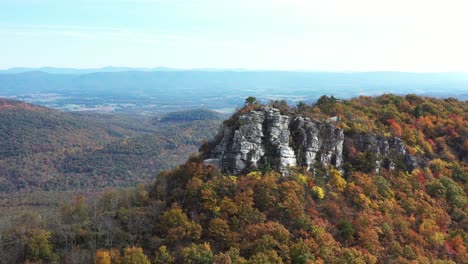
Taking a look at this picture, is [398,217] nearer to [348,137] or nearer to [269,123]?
[348,137]

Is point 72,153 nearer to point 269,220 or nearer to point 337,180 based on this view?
point 337,180

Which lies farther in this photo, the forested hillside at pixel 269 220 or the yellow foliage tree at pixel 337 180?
the yellow foliage tree at pixel 337 180

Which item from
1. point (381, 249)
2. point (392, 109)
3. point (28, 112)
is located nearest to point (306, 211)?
point (381, 249)

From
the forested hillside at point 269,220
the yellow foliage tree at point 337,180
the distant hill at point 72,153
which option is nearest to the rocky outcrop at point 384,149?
the forested hillside at point 269,220

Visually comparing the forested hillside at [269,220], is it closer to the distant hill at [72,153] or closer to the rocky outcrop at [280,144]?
the rocky outcrop at [280,144]

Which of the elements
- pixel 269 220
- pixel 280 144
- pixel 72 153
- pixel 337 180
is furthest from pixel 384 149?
pixel 72 153

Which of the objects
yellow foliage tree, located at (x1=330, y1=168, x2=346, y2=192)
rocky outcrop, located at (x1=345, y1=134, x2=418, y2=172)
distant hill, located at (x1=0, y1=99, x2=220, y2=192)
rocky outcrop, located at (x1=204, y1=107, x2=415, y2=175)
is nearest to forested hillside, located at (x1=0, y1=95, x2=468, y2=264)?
yellow foliage tree, located at (x1=330, y1=168, x2=346, y2=192)
